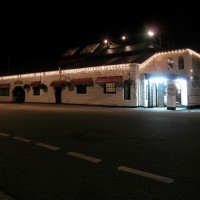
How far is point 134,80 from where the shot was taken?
2192 cm

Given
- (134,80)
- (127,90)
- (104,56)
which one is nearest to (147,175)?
(134,80)

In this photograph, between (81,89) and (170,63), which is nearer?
(170,63)

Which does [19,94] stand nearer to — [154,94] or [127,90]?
[127,90]

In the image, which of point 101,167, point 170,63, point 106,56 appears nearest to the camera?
point 101,167

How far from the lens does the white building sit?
867 inches

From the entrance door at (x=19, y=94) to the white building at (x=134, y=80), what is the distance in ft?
21.4

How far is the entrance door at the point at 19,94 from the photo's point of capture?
112 ft

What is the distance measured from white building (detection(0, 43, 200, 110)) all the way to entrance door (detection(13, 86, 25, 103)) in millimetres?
6517

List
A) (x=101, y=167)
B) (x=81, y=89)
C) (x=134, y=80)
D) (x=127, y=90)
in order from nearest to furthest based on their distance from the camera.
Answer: (x=101, y=167) < (x=134, y=80) < (x=127, y=90) < (x=81, y=89)

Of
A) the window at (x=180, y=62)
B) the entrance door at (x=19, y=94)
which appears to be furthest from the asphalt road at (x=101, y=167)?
the entrance door at (x=19, y=94)

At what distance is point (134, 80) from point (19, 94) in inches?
730

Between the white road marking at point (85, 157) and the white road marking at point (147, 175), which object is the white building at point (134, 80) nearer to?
the white road marking at point (85, 157)

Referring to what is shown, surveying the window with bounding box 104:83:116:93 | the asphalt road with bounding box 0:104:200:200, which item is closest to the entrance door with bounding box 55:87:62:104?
the window with bounding box 104:83:116:93

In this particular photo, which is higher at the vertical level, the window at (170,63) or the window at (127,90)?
the window at (170,63)
